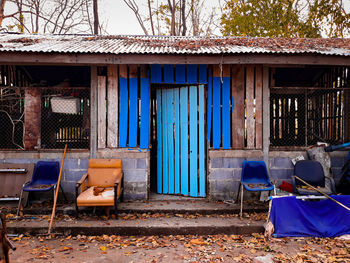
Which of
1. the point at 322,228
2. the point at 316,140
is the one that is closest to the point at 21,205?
the point at 322,228

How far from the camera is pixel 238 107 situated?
5.99m

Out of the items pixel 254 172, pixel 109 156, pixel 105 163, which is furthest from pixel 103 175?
pixel 254 172

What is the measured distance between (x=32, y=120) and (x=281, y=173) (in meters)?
5.70

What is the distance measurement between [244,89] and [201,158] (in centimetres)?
183

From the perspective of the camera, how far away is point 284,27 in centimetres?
1611

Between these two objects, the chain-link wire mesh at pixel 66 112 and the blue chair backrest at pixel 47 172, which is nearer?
the blue chair backrest at pixel 47 172

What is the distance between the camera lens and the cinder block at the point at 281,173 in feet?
19.8

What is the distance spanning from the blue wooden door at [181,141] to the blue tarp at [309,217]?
1.96m

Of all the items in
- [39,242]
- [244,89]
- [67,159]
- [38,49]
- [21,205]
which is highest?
[38,49]

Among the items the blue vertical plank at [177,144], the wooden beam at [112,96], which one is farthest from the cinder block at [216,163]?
the wooden beam at [112,96]

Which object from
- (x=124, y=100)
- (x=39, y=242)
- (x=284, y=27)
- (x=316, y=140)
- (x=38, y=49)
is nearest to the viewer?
(x=39, y=242)

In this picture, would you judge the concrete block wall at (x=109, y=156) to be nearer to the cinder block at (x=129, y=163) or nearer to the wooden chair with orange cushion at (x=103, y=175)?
the cinder block at (x=129, y=163)

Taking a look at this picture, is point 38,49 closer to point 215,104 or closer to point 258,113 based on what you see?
point 215,104

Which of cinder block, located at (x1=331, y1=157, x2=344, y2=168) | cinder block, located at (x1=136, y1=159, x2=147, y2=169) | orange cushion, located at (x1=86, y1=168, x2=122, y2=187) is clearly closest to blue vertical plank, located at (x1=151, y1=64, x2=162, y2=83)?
cinder block, located at (x1=136, y1=159, x2=147, y2=169)
